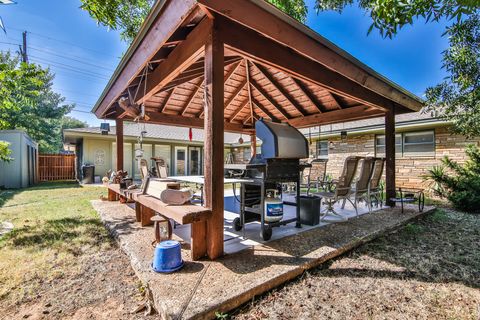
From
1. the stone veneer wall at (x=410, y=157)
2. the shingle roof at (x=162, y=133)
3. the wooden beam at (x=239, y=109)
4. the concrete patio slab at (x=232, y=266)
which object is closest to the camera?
the concrete patio slab at (x=232, y=266)

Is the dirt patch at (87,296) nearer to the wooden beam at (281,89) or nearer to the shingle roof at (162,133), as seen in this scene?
the wooden beam at (281,89)

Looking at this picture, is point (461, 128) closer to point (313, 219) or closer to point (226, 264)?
point (313, 219)

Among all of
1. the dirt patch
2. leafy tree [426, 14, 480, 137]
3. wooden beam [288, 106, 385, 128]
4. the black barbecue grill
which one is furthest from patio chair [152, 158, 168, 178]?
leafy tree [426, 14, 480, 137]

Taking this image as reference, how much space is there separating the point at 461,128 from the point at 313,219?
14.5ft

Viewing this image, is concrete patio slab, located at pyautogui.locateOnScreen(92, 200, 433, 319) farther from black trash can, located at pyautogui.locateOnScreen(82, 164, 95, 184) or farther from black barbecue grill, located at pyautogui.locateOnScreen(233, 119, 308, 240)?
black trash can, located at pyautogui.locateOnScreen(82, 164, 95, 184)

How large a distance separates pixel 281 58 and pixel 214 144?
1.67 metres

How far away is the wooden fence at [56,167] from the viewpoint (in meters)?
13.0

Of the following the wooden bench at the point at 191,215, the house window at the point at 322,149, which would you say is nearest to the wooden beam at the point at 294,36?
the wooden bench at the point at 191,215

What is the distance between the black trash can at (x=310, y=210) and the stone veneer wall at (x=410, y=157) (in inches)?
242

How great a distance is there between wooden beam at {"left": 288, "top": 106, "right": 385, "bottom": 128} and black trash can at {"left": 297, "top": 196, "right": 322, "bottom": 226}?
325cm

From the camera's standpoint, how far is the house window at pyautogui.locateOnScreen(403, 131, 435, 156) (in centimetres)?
793

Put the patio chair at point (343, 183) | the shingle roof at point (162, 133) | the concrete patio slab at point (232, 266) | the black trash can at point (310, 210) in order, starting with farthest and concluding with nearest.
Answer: the shingle roof at point (162, 133) < the patio chair at point (343, 183) < the black trash can at point (310, 210) < the concrete patio slab at point (232, 266)

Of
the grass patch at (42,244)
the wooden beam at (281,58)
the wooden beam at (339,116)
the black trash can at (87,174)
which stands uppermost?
the wooden beam at (281,58)

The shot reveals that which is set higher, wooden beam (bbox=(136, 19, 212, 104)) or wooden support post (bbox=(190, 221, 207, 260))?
wooden beam (bbox=(136, 19, 212, 104))
